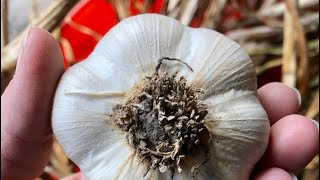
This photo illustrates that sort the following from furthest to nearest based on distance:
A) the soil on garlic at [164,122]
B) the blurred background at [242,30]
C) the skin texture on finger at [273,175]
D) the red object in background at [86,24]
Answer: the red object in background at [86,24]
the blurred background at [242,30]
the skin texture on finger at [273,175]
the soil on garlic at [164,122]

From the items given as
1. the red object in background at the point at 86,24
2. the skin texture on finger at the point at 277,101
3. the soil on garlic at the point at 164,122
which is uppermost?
the soil on garlic at the point at 164,122

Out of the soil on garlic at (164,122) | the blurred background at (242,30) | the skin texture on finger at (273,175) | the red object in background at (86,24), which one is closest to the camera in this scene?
the soil on garlic at (164,122)

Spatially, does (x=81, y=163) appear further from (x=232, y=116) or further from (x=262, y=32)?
Answer: (x=262, y=32)

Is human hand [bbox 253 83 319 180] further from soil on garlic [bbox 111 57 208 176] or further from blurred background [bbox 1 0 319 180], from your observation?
blurred background [bbox 1 0 319 180]

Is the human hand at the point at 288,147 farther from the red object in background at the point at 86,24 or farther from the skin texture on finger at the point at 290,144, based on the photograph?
the red object in background at the point at 86,24

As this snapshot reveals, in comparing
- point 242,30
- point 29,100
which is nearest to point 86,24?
point 242,30

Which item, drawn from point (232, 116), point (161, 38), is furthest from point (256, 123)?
point (161, 38)

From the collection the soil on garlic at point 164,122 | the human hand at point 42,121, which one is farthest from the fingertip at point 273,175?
the soil on garlic at point 164,122
